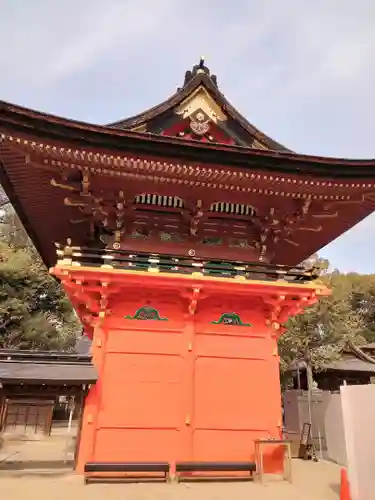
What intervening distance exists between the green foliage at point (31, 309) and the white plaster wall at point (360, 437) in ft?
90.2

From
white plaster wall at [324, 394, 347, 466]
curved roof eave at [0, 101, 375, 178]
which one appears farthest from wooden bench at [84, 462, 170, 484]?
curved roof eave at [0, 101, 375, 178]

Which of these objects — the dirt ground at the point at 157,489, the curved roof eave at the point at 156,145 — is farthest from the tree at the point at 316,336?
the curved roof eave at the point at 156,145

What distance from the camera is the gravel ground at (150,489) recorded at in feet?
25.6

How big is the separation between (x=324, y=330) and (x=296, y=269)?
39.8ft

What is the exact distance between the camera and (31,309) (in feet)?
105

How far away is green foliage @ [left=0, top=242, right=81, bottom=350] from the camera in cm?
2981

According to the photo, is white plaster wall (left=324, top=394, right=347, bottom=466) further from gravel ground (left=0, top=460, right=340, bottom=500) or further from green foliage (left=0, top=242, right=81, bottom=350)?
green foliage (left=0, top=242, right=81, bottom=350)

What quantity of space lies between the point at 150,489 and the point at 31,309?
26.5 metres

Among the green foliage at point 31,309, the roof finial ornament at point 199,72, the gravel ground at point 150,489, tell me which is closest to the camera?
the gravel ground at point 150,489

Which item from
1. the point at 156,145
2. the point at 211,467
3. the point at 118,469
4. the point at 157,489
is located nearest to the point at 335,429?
the point at 211,467

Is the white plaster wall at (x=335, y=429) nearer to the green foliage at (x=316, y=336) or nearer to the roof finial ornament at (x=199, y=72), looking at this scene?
the green foliage at (x=316, y=336)

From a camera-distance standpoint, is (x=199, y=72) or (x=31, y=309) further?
(x=31, y=309)

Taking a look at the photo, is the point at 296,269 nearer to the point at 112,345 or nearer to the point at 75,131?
the point at 112,345

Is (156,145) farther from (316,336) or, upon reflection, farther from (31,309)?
(31,309)
